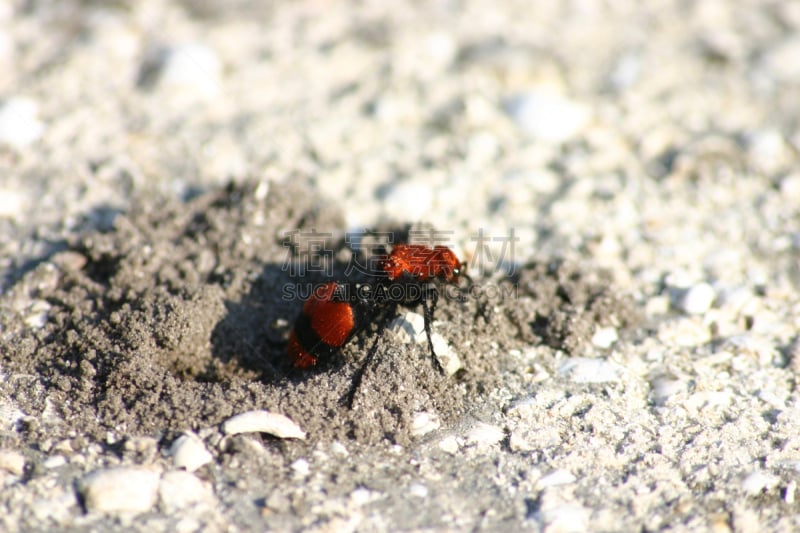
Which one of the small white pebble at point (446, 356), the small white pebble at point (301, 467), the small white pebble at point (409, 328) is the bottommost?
the small white pebble at point (301, 467)

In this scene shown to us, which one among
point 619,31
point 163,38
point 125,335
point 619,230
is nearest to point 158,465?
point 125,335

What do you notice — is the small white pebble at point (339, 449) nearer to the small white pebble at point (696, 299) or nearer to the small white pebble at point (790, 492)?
the small white pebble at point (790, 492)

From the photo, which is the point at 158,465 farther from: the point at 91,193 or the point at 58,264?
the point at 91,193

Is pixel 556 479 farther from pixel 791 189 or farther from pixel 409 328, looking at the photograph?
pixel 791 189

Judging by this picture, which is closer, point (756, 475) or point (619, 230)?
point (756, 475)

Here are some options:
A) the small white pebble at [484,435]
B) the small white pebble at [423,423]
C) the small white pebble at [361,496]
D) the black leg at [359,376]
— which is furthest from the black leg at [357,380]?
the small white pebble at [484,435]

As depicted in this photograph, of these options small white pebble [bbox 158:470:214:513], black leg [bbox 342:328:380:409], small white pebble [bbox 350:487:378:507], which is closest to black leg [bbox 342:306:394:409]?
black leg [bbox 342:328:380:409]

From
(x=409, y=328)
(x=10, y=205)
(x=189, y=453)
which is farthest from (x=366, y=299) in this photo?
(x=10, y=205)
